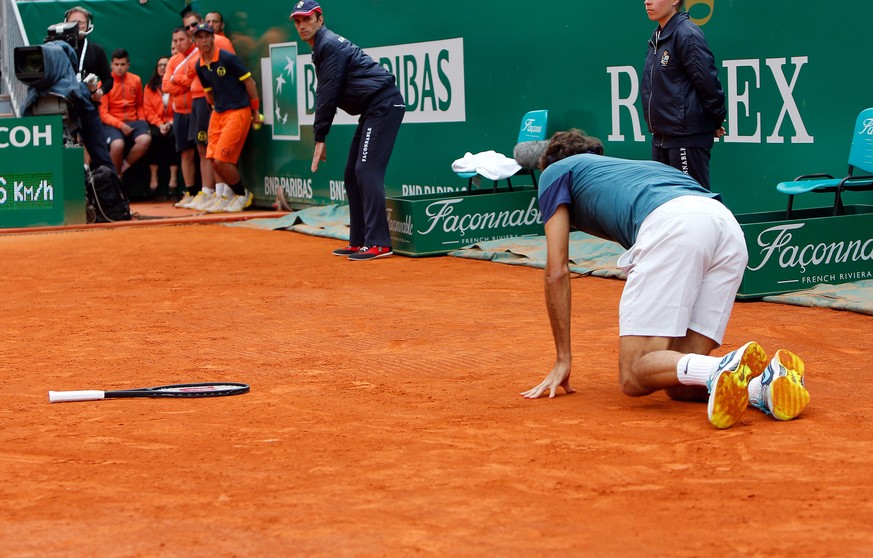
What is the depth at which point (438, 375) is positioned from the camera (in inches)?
224

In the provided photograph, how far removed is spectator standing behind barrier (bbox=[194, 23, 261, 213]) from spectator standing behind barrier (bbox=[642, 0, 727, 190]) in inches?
304

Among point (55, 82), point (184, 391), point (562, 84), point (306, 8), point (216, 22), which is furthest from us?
point (216, 22)

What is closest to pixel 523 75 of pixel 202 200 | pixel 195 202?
pixel 202 200

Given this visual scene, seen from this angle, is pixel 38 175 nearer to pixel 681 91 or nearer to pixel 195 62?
pixel 195 62

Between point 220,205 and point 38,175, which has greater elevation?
point 38,175

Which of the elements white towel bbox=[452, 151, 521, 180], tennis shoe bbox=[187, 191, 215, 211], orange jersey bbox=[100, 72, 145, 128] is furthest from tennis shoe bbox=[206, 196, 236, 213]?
white towel bbox=[452, 151, 521, 180]

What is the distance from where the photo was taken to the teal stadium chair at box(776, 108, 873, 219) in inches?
315

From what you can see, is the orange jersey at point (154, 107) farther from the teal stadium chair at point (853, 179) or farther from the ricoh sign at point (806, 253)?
the ricoh sign at point (806, 253)

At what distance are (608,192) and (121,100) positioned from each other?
526 inches

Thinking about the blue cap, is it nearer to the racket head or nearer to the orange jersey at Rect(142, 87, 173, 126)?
the racket head

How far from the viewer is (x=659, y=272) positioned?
187 inches

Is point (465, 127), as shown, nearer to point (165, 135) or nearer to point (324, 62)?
point (324, 62)

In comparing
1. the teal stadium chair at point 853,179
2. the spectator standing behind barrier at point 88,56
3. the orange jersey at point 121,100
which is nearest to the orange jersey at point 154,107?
the orange jersey at point 121,100

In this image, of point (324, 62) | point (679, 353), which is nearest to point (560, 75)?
point (324, 62)
